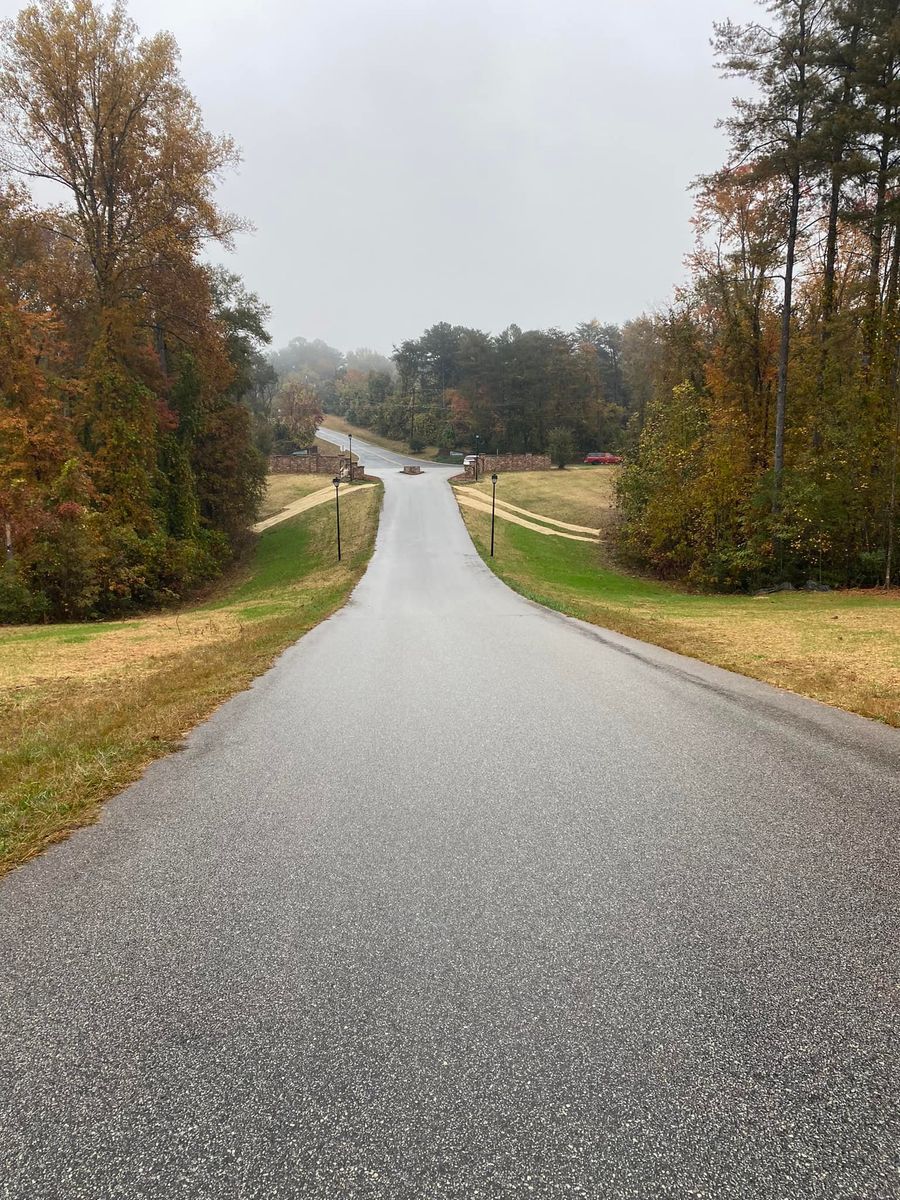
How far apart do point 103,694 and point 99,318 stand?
65.1 feet

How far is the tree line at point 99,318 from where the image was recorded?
59.5ft

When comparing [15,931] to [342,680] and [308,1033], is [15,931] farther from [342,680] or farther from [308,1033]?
[342,680]

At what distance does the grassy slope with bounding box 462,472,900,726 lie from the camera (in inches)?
308

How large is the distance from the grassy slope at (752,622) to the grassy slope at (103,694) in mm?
7117

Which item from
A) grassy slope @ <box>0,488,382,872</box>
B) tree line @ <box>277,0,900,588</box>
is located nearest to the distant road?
tree line @ <box>277,0,900,588</box>

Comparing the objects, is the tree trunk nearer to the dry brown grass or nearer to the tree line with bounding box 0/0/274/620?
the dry brown grass

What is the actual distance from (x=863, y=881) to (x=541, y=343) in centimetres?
6898

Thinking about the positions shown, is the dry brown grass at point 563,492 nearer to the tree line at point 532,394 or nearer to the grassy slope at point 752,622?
the tree line at point 532,394

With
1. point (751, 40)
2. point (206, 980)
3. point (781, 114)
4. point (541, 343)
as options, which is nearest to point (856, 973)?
point (206, 980)

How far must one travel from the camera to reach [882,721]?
6121mm

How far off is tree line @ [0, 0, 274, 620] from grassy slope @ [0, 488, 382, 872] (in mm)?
4471

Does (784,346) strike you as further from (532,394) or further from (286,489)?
(532,394)

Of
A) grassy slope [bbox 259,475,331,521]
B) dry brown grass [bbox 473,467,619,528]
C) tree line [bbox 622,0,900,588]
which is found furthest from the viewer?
grassy slope [bbox 259,475,331,521]

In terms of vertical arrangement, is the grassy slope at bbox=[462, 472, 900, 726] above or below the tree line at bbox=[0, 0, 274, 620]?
below
